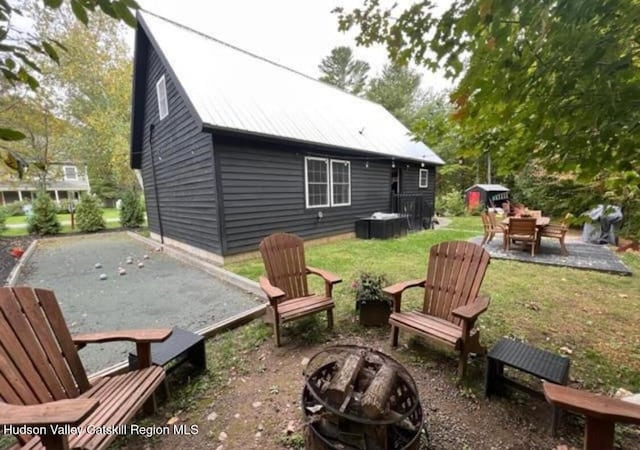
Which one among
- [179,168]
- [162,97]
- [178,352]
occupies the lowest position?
[178,352]

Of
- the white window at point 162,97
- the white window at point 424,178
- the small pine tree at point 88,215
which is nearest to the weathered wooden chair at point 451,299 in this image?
the white window at point 162,97

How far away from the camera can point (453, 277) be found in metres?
2.74

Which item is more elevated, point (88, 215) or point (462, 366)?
point (88, 215)

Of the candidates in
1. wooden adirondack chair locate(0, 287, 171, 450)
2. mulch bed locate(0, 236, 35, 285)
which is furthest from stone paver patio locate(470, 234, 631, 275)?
mulch bed locate(0, 236, 35, 285)

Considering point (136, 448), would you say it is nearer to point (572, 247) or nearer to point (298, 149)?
point (298, 149)

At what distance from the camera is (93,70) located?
15.8 metres

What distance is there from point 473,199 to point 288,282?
16142 millimetres

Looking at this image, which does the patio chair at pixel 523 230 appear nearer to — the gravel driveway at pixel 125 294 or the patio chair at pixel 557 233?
the patio chair at pixel 557 233

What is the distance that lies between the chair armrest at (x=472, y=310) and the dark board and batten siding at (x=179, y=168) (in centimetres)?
506

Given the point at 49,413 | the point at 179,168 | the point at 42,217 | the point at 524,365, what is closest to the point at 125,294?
the point at 49,413

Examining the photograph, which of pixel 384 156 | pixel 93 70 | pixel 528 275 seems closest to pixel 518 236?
pixel 528 275

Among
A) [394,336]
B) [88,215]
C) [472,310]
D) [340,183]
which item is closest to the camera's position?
[472,310]

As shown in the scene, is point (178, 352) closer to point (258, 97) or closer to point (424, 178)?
point (258, 97)

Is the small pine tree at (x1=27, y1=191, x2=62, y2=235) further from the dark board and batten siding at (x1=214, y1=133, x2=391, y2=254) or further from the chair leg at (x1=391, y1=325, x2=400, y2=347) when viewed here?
the chair leg at (x1=391, y1=325, x2=400, y2=347)
